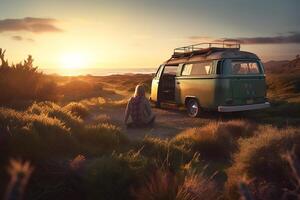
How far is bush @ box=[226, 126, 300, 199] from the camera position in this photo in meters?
5.76

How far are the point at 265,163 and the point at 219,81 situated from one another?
7.99m

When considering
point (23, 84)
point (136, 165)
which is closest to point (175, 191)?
point (136, 165)

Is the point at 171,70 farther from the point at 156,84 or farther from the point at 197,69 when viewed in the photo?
the point at 197,69

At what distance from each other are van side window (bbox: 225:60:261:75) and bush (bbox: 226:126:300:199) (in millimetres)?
7445

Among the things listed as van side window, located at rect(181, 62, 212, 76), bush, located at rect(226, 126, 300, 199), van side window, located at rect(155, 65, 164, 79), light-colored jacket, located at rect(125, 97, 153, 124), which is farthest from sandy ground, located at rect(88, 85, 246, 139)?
bush, located at rect(226, 126, 300, 199)

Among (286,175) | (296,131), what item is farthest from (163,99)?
(286,175)

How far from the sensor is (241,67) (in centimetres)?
1456

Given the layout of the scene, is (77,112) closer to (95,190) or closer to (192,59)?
(192,59)

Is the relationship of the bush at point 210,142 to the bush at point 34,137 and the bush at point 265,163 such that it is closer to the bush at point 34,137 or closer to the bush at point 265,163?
the bush at point 265,163

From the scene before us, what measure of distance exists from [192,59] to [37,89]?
8.51 m

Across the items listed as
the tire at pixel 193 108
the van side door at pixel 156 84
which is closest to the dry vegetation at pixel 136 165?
the tire at pixel 193 108

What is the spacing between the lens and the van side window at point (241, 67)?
14.0 m

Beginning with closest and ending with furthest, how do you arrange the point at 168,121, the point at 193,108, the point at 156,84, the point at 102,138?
the point at 102,138 → the point at 168,121 → the point at 193,108 → the point at 156,84

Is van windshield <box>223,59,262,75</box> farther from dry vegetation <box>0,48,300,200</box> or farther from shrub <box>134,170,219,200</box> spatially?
shrub <box>134,170,219,200</box>
